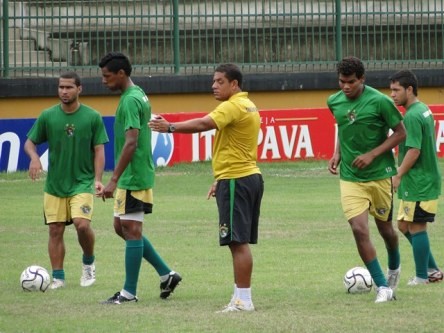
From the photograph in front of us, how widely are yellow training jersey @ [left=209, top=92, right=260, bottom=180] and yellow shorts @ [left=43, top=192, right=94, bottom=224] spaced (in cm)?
206

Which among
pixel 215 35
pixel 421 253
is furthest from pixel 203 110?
pixel 421 253

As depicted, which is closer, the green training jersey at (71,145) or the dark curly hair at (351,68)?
the dark curly hair at (351,68)

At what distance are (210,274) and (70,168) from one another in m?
1.71

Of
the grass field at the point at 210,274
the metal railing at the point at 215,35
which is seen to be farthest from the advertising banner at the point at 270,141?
the metal railing at the point at 215,35

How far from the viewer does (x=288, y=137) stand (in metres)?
24.5

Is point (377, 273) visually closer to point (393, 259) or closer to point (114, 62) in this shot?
point (393, 259)

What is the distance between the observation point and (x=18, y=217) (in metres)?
17.7

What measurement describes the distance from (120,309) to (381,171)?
2.32 meters

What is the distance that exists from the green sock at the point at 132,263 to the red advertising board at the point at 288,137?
13.3 m

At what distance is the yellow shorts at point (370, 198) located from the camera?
34.1 feet

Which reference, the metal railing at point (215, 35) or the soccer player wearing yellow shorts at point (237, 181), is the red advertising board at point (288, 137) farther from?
the soccer player wearing yellow shorts at point (237, 181)

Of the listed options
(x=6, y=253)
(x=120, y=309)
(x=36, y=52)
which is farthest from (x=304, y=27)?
(x=120, y=309)

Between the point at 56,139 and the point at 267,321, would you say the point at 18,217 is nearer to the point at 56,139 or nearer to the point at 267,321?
the point at 56,139

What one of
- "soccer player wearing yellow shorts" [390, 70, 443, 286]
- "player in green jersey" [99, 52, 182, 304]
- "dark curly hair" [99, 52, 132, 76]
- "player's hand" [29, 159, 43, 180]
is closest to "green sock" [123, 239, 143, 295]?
"player in green jersey" [99, 52, 182, 304]
